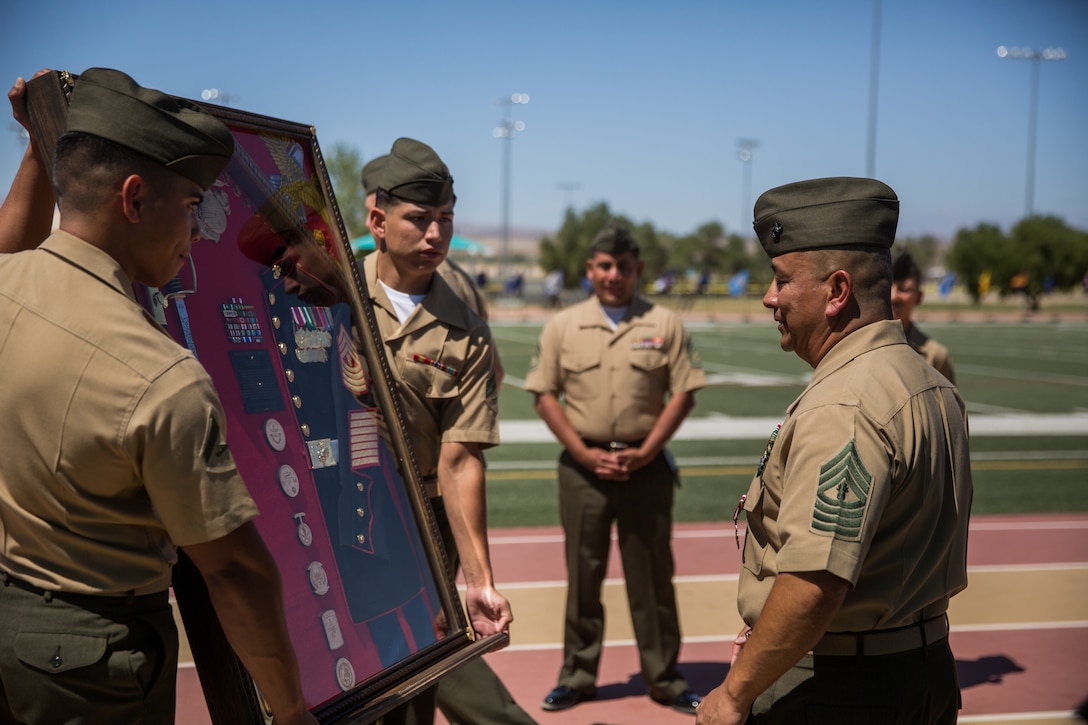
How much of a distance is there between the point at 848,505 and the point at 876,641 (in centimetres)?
43

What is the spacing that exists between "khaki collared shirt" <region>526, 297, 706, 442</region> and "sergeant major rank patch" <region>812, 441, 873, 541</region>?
3124mm

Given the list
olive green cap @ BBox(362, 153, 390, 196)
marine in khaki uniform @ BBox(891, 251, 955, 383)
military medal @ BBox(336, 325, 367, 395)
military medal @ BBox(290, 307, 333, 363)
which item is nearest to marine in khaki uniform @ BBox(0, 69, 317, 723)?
military medal @ BBox(290, 307, 333, 363)

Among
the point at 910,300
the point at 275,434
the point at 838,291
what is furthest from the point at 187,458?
the point at 910,300

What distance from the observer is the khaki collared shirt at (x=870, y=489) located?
7.55ft

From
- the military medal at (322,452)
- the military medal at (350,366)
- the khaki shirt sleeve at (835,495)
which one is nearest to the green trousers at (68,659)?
the military medal at (322,452)

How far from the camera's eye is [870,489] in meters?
2.30

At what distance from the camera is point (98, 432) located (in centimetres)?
185

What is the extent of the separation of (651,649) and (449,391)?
2.35 meters

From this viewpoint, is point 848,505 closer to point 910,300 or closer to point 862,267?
point 862,267

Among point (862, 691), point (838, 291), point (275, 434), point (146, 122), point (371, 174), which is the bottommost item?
point (862, 691)

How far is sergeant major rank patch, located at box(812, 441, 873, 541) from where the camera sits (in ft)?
7.50

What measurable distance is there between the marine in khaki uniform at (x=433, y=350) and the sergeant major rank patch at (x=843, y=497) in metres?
1.38

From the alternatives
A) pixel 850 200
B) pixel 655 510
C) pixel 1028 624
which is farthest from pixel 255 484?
pixel 1028 624

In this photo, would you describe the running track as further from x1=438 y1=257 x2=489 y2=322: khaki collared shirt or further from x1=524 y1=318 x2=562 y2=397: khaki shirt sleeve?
x1=438 y1=257 x2=489 y2=322: khaki collared shirt
